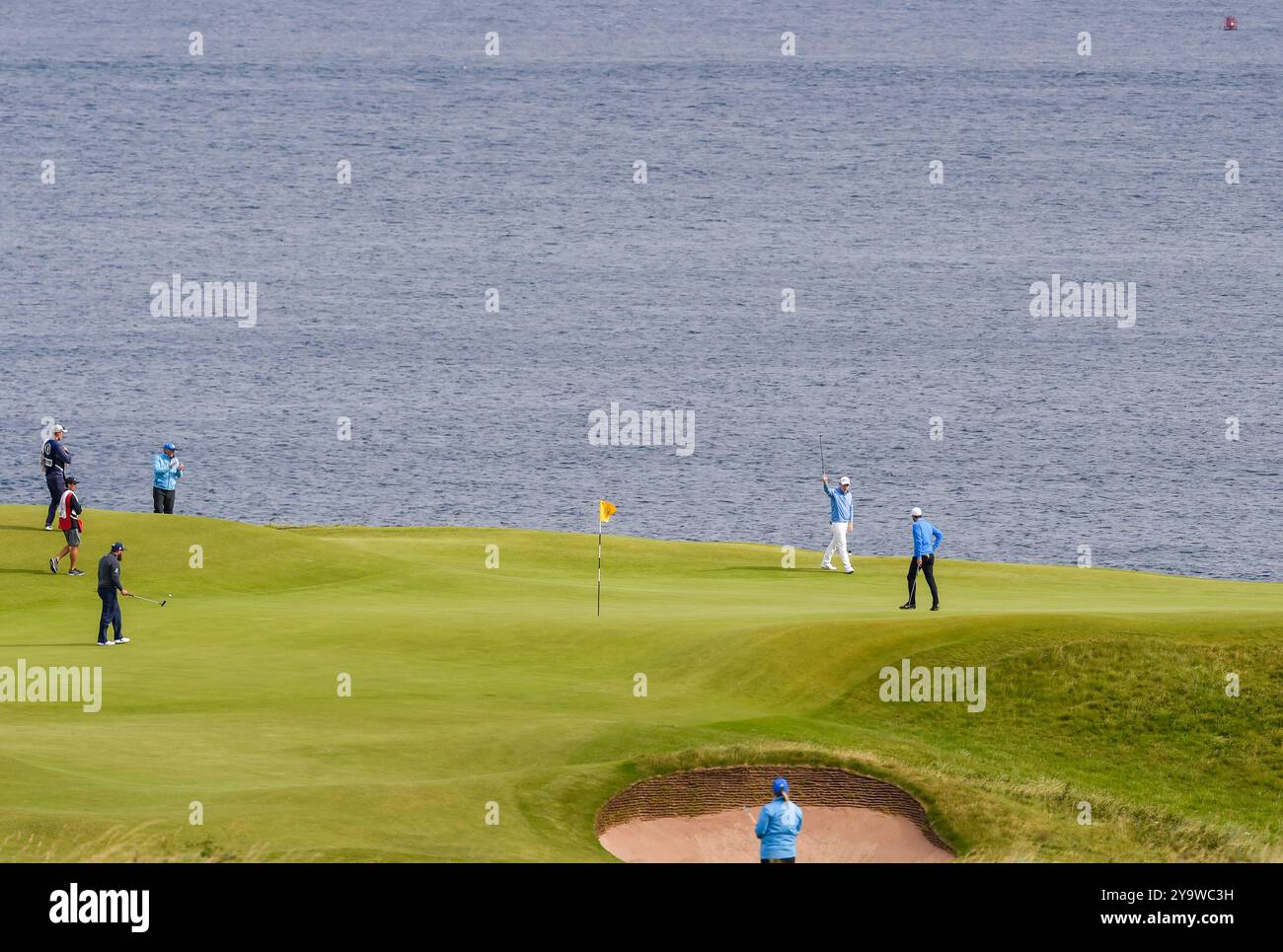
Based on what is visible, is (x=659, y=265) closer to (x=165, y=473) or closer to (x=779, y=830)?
(x=165, y=473)

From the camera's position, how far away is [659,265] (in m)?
156

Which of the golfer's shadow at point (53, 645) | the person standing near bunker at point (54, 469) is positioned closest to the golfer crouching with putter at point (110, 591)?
the golfer's shadow at point (53, 645)

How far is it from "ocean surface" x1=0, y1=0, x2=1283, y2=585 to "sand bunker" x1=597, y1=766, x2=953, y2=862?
72.5m

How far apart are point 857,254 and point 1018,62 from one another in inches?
1974

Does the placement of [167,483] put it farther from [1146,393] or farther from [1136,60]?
[1136,60]

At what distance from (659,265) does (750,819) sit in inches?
5271

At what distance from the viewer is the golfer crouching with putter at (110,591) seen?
32.9 m

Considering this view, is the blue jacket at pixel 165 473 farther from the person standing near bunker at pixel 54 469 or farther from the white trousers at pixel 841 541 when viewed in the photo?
the white trousers at pixel 841 541

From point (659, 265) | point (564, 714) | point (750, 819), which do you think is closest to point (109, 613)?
point (564, 714)

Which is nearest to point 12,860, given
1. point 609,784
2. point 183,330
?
point 609,784

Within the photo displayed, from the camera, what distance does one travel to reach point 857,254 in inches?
6235

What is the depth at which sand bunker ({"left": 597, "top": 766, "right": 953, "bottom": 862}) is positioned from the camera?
23.6 m

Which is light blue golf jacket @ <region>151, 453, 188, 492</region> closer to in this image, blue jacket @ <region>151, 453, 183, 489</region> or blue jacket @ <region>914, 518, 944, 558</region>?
blue jacket @ <region>151, 453, 183, 489</region>

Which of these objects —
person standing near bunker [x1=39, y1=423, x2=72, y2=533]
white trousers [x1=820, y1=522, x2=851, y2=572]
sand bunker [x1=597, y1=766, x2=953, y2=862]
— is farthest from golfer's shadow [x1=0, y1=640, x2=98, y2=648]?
white trousers [x1=820, y1=522, x2=851, y2=572]
